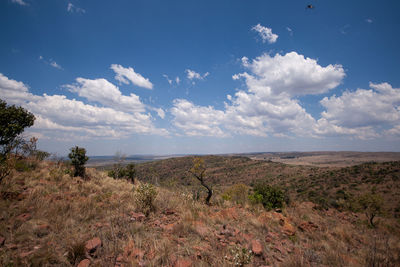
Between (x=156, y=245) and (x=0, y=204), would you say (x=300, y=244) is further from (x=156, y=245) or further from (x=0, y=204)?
(x=0, y=204)

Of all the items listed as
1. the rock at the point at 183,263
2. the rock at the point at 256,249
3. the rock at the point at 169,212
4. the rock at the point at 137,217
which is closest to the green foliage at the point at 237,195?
the rock at the point at 169,212

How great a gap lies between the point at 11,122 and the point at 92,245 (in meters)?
16.1

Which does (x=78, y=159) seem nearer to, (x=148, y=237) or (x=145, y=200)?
(x=145, y=200)

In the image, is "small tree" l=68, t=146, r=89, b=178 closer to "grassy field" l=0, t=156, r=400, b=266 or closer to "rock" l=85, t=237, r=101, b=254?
"grassy field" l=0, t=156, r=400, b=266

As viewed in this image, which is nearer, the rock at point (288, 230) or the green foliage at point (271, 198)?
the rock at point (288, 230)

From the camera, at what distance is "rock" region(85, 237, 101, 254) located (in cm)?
333

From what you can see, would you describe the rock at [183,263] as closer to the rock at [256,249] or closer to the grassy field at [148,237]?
the grassy field at [148,237]

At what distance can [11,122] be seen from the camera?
41.4 feet

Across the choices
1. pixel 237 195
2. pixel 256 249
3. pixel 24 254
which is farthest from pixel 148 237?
pixel 237 195

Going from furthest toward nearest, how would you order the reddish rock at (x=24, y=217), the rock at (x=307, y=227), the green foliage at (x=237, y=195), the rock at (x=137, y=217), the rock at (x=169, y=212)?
1. the green foliage at (x=237, y=195)
2. the rock at (x=307, y=227)
3. the rock at (x=169, y=212)
4. the rock at (x=137, y=217)
5. the reddish rock at (x=24, y=217)

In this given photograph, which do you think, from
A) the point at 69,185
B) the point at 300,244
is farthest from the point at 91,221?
the point at 300,244

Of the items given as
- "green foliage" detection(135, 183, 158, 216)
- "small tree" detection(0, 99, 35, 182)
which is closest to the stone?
"green foliage" detection(135, 183, 158, 216)

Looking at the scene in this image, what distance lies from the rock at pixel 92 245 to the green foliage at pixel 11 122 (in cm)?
1347

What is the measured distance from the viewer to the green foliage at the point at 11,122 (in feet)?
38.8
